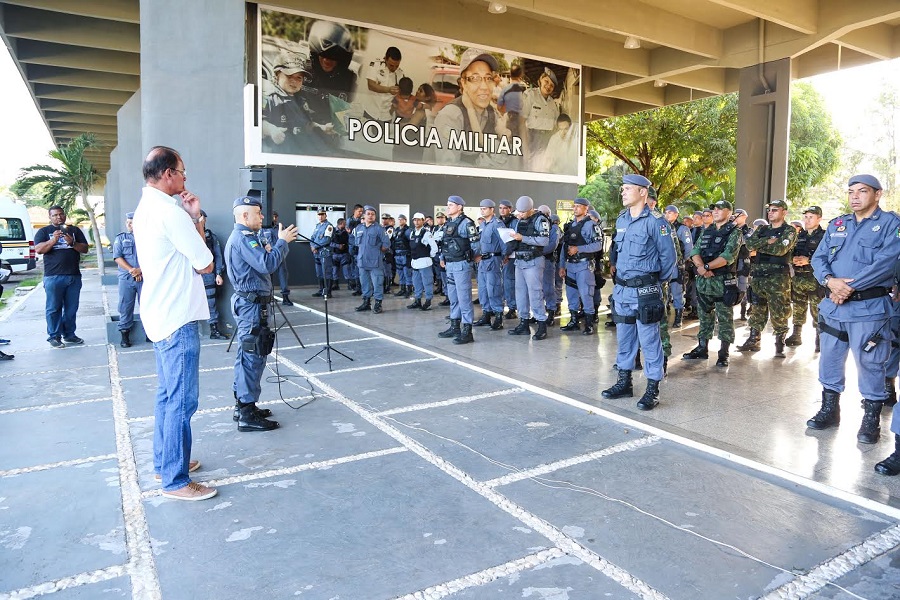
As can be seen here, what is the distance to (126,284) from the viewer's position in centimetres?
827

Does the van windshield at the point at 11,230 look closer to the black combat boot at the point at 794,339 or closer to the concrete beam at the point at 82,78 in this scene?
the concrete beam at the point at 82,78

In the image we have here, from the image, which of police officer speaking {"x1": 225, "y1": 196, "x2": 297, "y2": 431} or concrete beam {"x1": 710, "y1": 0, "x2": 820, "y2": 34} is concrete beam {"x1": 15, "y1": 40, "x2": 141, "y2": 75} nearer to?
concrete beam {"x1": 710, "y1": 0, "x2": 820, "y2": 34}

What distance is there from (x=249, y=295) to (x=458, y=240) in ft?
13.9

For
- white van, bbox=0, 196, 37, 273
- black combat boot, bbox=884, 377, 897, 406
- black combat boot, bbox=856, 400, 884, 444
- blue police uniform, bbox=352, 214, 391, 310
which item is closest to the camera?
black combat boot, bbox=856, 400, 884, 444

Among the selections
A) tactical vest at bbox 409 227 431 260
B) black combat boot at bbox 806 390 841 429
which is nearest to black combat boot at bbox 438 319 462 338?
tactical vest at bbox 409 227 431 260

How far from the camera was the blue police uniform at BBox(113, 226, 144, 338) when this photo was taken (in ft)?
26.9

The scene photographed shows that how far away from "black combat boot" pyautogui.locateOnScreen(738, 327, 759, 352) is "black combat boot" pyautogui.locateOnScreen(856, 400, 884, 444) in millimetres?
3442

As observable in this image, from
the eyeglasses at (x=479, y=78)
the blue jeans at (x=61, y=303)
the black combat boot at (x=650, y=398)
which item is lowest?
the black combat boot at (x=650, y=398)

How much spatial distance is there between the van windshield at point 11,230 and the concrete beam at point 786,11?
20.3m

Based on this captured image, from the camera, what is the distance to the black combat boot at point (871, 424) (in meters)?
4.59

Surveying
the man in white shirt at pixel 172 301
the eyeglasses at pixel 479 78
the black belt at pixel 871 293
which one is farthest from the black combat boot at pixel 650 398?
the eyeglasses at pixel 479 78

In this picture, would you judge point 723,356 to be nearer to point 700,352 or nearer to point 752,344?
point 700,352

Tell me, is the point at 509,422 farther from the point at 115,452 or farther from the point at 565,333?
the point at 565,333

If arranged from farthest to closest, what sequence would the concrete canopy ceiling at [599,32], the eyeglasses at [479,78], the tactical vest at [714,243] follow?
the eyeglasses at [479,78]
the concrete canopy ceiling at [599,32]
the tactical vest at [714,243]
